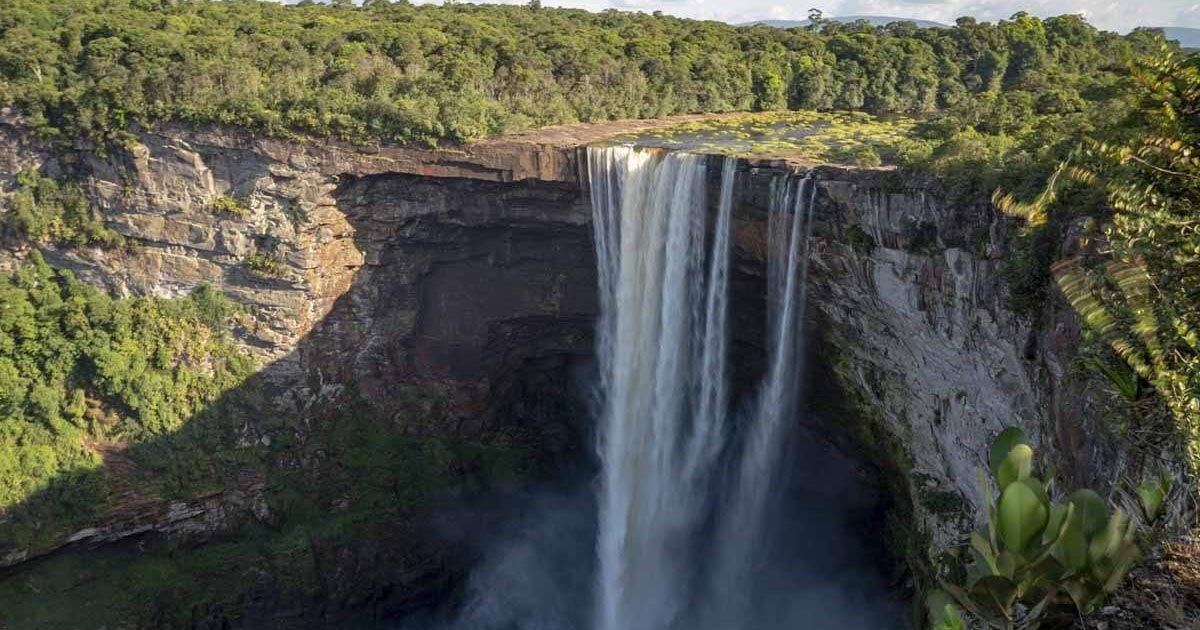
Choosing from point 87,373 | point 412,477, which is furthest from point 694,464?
point 87,373

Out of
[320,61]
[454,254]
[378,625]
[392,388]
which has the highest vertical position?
[320,61]

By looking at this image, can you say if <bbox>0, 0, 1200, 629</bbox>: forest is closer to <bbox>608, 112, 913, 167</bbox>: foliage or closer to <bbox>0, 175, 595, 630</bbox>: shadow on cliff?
<bbox>0, 175, 595, 630</bbox>: shadow on cliff

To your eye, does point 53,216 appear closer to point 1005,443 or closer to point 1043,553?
point 1005,443

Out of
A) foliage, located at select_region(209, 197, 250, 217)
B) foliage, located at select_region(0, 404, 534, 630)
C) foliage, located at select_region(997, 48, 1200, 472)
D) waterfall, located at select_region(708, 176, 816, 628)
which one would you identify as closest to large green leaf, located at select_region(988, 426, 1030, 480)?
foliage, located at select_region(997, 48, 1200, 472)

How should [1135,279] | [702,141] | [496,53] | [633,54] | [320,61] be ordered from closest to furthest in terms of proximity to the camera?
[1135,279]
[702,141]
[320,61]
[496,53]
[633,54]

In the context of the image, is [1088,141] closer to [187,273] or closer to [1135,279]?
[1135,279]

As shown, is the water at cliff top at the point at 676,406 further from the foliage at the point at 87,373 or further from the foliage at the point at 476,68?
the foliage at the point at 87,373

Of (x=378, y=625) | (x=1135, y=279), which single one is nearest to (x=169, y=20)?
(x=378, y=625)
